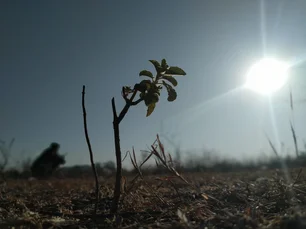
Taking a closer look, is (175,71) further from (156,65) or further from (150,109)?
(150,109)

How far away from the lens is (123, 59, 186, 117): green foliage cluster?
1.81m

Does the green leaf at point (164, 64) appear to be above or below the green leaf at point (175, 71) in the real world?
above

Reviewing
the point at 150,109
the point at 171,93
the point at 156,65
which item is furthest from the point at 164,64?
the point at 150,109

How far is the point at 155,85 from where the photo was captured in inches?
73.2

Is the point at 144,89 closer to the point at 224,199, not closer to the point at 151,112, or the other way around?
the point at 151,112

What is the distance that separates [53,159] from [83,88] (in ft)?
64.4

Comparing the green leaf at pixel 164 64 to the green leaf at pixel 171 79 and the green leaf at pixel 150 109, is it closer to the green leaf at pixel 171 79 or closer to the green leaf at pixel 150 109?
the green leaf at pixel 171 79

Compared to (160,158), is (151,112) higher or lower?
higher

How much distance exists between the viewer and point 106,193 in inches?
104

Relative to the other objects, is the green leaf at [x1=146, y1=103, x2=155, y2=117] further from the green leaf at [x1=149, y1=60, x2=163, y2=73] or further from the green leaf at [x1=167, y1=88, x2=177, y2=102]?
the green leaf at [x1=149, y1=60, x2=163, y2=73]

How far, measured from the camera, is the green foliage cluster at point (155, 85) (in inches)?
71.2

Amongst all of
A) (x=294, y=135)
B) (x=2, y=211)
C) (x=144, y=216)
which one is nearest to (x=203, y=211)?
(x=144, y=216)

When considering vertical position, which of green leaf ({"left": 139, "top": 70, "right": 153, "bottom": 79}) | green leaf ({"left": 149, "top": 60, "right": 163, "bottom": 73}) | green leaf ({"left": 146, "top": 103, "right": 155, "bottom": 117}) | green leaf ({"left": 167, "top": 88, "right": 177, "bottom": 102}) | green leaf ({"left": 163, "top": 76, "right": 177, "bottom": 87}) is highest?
green leaf ({"left": 149, "top": 60, "right": 163, "bottom": 73})

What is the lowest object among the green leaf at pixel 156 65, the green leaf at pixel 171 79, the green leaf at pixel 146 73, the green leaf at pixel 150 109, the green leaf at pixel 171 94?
the green leaf at pixel 150 109
